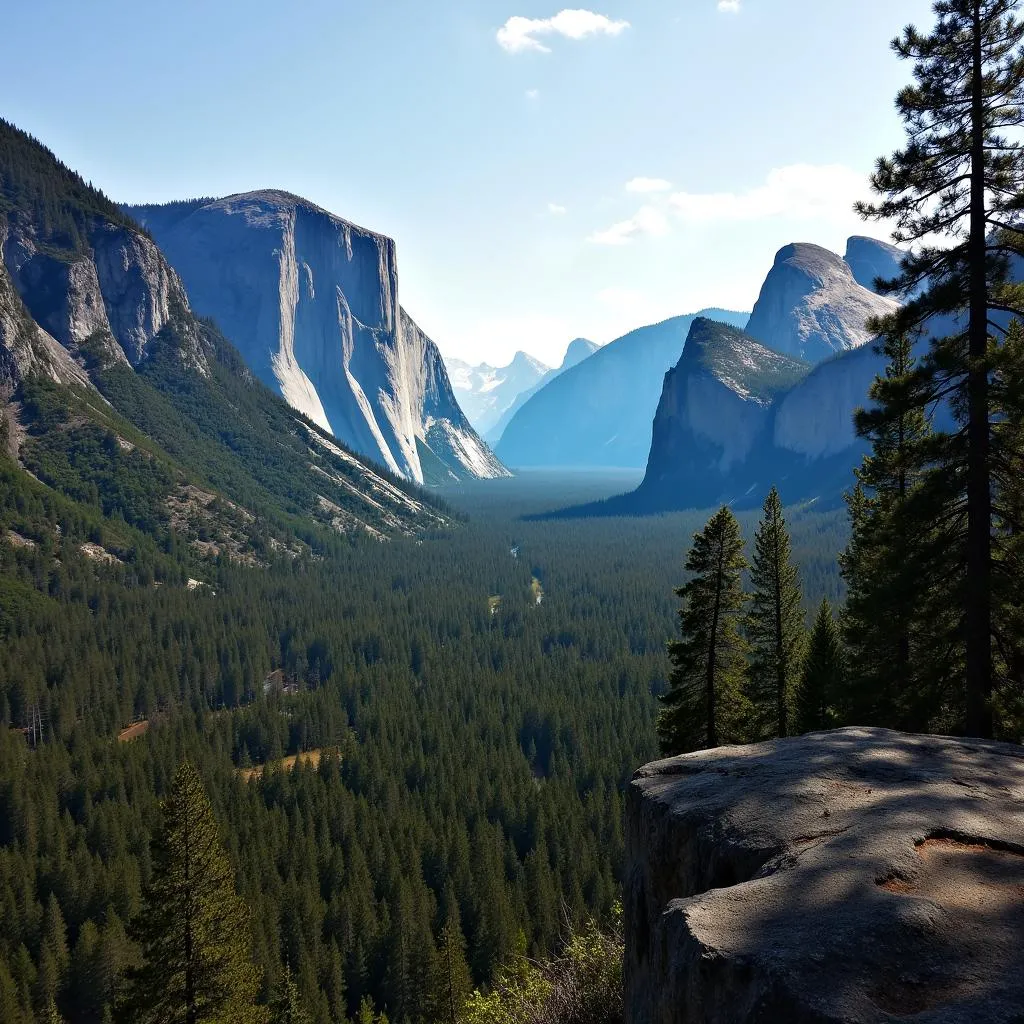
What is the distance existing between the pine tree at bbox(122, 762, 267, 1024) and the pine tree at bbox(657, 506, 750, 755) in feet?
51.5

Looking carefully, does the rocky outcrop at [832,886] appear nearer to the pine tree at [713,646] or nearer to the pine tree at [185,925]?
the pine tree at [713,646]

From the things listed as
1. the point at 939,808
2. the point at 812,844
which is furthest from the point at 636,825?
the point at 939,808

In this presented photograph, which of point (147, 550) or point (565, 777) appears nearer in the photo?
point (565, 777)

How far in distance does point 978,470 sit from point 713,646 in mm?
11685

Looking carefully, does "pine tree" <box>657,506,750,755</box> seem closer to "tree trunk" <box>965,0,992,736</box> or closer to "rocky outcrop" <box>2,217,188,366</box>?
"tree trunk" <box>965,0,992,736</box>

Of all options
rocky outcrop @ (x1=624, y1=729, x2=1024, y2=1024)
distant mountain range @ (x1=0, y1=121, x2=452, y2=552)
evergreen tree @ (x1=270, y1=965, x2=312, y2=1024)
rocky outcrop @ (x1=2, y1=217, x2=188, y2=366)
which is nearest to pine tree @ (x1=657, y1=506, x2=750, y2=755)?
rocky outcrop @ (x1=624, y1=729, x2=1024, y2=1024)

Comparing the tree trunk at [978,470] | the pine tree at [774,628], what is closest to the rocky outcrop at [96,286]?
the pine tree at [774,628]

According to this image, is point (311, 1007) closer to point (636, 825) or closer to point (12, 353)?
point (636, 825)

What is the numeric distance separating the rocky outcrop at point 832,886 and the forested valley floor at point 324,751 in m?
5.33

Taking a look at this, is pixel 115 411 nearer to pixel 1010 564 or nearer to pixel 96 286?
pixel 96 286

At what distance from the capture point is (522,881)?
47469 mm

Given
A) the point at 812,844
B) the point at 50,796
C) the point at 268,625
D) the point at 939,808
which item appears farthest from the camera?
the point at 268,625

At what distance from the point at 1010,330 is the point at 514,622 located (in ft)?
332

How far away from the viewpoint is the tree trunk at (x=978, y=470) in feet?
49.8
